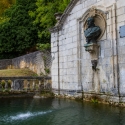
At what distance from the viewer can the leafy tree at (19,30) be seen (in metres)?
21.3

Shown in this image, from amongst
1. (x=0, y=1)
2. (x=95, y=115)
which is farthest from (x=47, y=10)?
(x=0, y=1)

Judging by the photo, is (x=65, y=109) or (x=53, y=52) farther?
(x=53, y=52)

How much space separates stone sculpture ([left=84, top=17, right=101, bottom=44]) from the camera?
855cm

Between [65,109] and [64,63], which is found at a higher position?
[64,63]

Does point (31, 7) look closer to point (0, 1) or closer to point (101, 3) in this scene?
point (0, 1)

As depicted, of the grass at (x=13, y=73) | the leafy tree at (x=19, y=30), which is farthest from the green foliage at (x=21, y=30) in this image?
the grass at (x=13, y=73)

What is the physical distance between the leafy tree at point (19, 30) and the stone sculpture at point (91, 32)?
40.7 feet

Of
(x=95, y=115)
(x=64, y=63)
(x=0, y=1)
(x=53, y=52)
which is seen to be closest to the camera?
(x=95, y=115)

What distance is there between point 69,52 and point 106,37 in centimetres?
219

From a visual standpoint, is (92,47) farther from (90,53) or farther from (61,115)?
(61,115)

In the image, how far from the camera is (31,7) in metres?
21.9

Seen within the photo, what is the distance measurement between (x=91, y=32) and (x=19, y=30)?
577 inches

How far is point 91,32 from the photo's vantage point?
8.59 m

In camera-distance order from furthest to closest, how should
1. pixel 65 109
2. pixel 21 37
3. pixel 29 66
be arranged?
pixel 21 37
pixel 29 66
pixel 65 109
